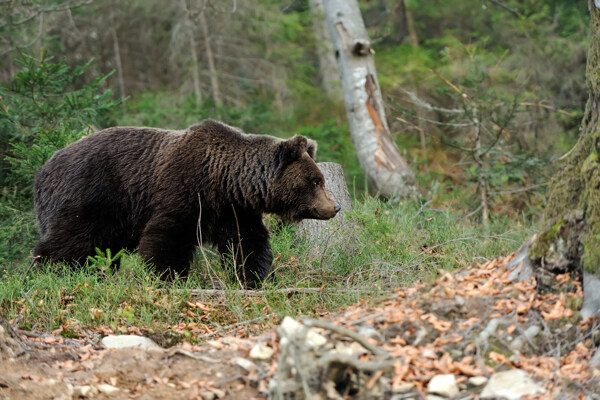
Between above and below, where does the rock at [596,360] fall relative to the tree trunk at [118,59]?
below

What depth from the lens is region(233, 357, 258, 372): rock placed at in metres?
3.43

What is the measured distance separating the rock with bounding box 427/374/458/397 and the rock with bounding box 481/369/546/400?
0.49 feet

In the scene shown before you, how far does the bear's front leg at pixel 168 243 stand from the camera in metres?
6.41

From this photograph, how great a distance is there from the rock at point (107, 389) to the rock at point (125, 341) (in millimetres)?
998

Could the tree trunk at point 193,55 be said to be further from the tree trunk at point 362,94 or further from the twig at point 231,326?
the twig at point 231,326

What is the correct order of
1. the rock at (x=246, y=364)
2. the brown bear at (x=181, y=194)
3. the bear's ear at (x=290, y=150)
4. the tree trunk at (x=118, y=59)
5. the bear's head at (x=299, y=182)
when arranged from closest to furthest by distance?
1. the rock at (x=246, y=364)
2. the brown bear at (x=181, y=194)
3. the bear's ear at (x=290, y=150)
4. the bear's head at (x=299, y=182)
5. the tree trunk at (x=118, y=59)

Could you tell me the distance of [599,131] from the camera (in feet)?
13.1

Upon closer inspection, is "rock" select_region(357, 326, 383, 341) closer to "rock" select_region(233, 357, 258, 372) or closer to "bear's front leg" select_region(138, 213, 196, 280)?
"rock" select_region(233, 357, 258, 372)

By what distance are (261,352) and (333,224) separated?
3974mm

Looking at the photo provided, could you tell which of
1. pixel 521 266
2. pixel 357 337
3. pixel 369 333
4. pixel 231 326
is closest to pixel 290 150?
pixel 231 326

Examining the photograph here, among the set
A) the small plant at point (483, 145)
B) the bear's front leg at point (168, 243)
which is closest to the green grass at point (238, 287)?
the bear's front leg at point (168, 243)

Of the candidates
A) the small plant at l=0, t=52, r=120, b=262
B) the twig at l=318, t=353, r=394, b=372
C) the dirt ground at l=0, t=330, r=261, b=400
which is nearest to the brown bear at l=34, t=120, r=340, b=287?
the small plant at l=0, t=52, r=120, b=262

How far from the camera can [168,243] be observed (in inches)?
253

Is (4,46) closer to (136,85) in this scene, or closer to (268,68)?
(136,85)
